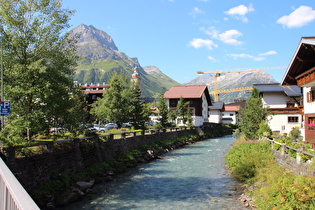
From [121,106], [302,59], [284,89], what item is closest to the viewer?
[302,59]

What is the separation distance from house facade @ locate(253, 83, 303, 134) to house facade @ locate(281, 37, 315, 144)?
11.8 m

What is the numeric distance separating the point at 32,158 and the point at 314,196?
14.0 m

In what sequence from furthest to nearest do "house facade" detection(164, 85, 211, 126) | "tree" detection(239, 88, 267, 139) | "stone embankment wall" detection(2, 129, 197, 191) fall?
"house facade" detection(164, 85, 211, 126) < "tree" detection(239, 88, 267, 139) < "stone embankment wall" detection(2, 129, 197, 191)

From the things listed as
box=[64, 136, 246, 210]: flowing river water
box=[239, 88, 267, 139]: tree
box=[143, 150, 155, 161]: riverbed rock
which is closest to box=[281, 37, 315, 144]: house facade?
box=[239, 88, 267, 139]: tree

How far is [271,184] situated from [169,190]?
6.37 meters

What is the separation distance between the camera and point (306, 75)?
71.3 feet

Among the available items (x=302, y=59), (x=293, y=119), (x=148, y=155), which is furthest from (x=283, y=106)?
(x=148, y=155)

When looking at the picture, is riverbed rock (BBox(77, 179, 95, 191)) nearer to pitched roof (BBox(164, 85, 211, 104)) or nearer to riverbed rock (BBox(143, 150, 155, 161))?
riverbed rock (BBox(143, 150, 155, 161))

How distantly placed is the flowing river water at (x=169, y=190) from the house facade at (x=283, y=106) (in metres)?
19.2

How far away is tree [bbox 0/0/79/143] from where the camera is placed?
51.0 ft

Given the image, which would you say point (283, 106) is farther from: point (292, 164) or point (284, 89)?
point (292, 164)

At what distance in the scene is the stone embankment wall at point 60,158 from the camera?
46.0 ft

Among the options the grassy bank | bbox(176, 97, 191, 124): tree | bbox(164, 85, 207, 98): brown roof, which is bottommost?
the grassy bank

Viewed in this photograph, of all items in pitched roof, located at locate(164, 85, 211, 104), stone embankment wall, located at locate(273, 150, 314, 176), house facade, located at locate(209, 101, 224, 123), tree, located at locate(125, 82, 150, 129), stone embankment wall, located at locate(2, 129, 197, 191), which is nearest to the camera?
stone embankment wall, located at locate(273, 150, 314, 176)
